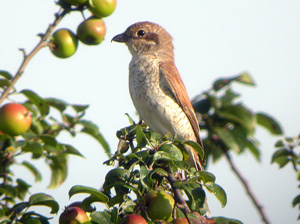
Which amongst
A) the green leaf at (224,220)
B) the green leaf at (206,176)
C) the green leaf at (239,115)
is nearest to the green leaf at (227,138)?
the green leaf at (239,115)

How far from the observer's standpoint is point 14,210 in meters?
3.02

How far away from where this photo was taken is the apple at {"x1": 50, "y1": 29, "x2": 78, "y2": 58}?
13.3 ft

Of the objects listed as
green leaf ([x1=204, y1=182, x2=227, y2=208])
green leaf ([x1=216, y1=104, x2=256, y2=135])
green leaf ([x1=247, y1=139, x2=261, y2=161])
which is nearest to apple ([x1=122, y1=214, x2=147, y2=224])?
green leaf ([x1=204, y1=182, x2=227, y2=208])

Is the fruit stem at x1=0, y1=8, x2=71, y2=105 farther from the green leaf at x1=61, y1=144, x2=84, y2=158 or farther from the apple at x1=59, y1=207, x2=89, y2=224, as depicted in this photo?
the apple at x1=59, y1=207, x2=89, y2=224

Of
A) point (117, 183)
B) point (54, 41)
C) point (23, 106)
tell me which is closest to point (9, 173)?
point (23, 106)

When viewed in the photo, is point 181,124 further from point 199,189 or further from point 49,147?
point 199,189

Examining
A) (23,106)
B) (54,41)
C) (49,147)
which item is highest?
(54,41)

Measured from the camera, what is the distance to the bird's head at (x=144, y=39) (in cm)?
584

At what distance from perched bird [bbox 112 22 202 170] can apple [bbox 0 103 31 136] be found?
1467 mm

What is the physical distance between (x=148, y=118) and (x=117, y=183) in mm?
2392

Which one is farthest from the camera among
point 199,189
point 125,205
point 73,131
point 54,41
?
point 73,131

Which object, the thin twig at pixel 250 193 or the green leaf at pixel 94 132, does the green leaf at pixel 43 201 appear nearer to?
the thin twig at pixel 250 193

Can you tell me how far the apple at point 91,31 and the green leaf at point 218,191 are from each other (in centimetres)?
182

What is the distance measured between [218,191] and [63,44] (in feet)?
6.13
